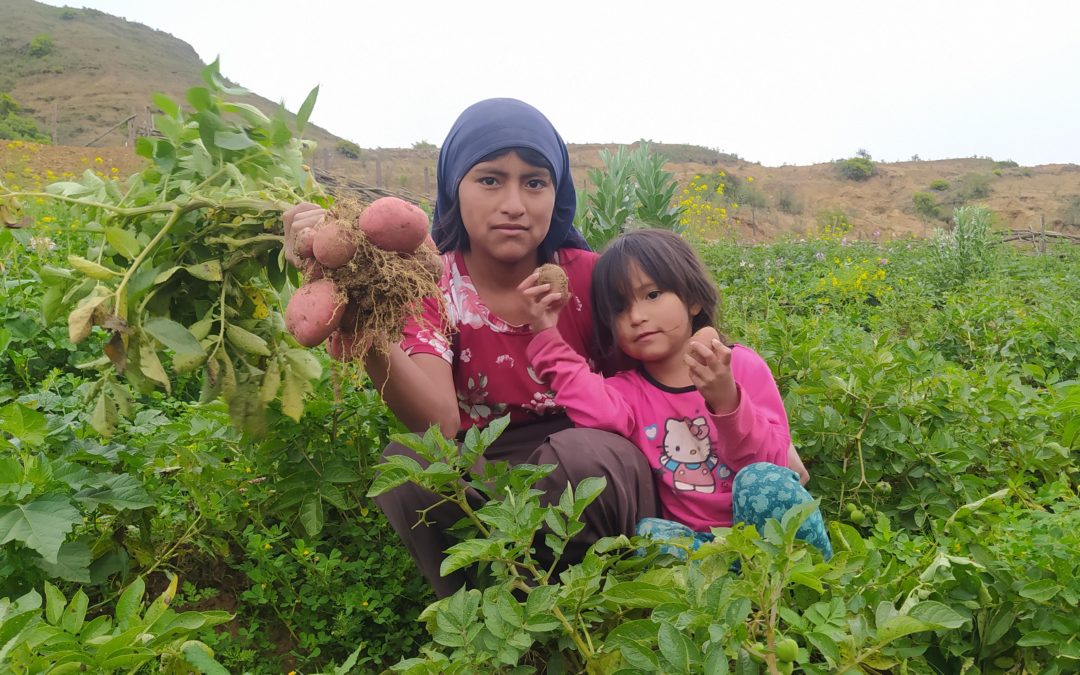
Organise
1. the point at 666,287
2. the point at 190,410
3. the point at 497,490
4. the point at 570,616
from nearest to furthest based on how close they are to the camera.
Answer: the point at 570,616
the point at 497,490
the point at 666,287
the point at 190,410

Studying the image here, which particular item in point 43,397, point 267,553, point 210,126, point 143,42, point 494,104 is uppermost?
point 143,42

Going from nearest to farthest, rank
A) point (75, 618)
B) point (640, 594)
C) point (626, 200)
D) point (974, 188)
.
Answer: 1. point (640, 594)
2. point (75, 618)
3. point (626, 200)
4. point (974, 188)

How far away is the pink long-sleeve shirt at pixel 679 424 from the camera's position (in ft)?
5.75

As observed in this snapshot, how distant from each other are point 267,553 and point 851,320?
13.3 feet

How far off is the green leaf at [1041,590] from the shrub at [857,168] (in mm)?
38094

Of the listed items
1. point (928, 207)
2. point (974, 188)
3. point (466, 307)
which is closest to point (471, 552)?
point (466, 307)

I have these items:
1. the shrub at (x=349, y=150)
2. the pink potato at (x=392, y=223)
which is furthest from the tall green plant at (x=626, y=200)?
the shrub at (x=349, y=150)

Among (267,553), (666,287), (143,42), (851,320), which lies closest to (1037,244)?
(851,320)

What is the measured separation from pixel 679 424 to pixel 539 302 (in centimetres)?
46

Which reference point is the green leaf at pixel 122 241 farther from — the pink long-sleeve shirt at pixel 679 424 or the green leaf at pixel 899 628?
the green leaf at pixel 899 628

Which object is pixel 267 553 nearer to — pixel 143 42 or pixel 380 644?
pixel 380 644

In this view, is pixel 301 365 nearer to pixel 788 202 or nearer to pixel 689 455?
pixel 689 455

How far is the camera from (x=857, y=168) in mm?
36156

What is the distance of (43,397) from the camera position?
197 cm
